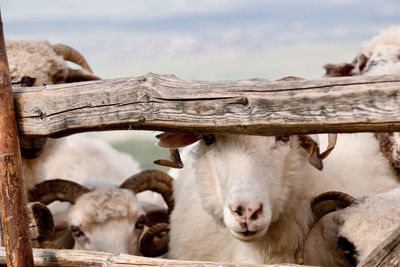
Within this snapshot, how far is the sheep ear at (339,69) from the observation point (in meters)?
7.93

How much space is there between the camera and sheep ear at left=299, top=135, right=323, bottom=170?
5488 millimetres

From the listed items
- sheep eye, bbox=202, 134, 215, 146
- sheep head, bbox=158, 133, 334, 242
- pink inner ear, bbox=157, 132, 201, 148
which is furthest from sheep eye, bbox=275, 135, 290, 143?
pink inner ear, bbox=157, 132, 201, 148

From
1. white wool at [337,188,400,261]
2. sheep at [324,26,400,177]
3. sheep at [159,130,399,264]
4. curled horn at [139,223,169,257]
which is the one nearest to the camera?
sheep at [159,130,399,264]

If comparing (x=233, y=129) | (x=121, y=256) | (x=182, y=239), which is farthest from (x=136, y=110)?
(x=182, y=239)

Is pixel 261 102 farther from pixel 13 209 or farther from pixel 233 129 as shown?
pixel 13 209

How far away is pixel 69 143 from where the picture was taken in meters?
9.86

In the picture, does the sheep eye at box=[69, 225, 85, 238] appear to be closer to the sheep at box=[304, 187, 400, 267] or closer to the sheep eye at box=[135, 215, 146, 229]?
the sheep eye at box=[135, 215, 146, 229]

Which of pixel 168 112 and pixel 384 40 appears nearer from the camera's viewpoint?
pixel 168 112

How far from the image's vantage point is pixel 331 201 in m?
5.65

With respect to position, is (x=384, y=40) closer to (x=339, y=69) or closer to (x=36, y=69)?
(x=339, y=69)

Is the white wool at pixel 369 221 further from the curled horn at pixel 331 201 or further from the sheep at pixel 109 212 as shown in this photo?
the sheep at pixel 109 212

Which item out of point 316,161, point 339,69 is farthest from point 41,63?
point 316,161

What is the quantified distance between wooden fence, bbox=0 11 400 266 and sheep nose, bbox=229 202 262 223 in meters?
0.40

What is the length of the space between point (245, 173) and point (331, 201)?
75cm
